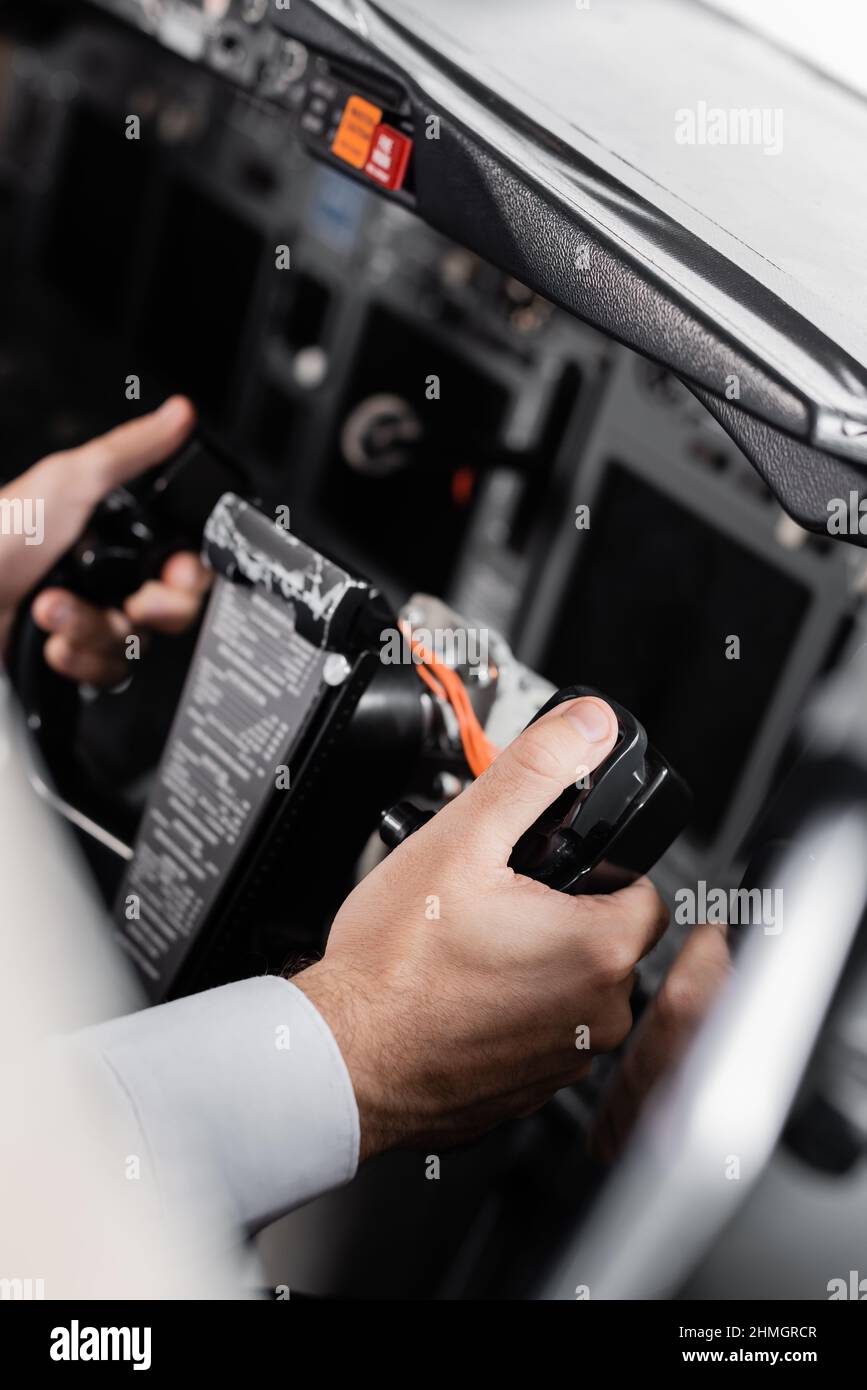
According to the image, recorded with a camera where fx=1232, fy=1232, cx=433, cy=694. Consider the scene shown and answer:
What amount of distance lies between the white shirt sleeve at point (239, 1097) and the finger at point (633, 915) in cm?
21

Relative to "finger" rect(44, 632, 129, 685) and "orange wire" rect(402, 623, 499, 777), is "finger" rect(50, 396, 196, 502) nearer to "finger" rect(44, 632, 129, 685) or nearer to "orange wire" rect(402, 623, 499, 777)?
"finger" rect(44, 632, 129, 685)

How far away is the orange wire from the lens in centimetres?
99

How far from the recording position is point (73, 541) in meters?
1.27

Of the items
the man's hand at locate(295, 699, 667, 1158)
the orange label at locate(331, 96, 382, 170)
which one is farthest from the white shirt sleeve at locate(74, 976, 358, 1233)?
the orange label at locate(331, 96, 382, 170)

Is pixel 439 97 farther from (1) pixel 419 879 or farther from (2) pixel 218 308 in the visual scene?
(2) pixel 218 308

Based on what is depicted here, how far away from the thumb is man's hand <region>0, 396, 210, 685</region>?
1.84 feet

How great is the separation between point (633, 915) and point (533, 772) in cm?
15

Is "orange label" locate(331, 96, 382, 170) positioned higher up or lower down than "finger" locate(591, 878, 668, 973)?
higher up

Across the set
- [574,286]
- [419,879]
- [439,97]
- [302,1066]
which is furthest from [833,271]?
[302,1066]

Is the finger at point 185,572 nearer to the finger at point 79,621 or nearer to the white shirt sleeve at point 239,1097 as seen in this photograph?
the finger at point 79,621

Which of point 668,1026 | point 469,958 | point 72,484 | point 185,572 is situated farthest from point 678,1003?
point 72,484

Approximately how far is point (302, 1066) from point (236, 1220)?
0.11m

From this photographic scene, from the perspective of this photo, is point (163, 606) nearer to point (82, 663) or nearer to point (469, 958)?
point (82, 663)

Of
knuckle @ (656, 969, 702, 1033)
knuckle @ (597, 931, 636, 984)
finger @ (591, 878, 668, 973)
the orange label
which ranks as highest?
the orange label
